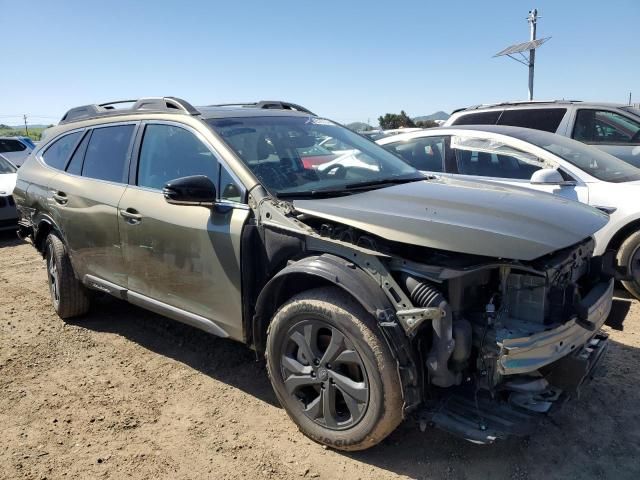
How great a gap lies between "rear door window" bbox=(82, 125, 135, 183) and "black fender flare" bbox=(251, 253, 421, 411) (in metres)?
1.85

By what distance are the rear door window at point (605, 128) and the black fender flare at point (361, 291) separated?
6160 mm

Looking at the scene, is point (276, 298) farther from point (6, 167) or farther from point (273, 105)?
point (6, 167)

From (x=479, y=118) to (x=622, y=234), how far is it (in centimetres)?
376

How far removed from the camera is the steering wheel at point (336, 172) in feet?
11.7

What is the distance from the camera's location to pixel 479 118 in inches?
330

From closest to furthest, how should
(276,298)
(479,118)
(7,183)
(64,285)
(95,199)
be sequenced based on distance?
(276,298), (95,199), (64,285), (479,118), (7,183)

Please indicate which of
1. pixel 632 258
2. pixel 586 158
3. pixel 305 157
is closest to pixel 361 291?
pixel 305 157

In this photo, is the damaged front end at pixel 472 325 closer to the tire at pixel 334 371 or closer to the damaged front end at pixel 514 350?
the damaged front end at pixel 514 350

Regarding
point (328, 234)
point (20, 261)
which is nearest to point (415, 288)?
point (328, 234)

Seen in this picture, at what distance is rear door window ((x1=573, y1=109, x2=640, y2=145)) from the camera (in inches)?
291

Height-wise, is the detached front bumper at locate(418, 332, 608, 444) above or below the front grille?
below

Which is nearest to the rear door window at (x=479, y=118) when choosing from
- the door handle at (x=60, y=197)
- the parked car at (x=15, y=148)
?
the door handle at (x=60, y=197)

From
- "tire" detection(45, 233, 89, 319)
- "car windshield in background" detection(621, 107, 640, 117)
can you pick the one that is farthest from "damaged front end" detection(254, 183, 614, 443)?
"car windshield in background" detection(621, 107, 640, 117)

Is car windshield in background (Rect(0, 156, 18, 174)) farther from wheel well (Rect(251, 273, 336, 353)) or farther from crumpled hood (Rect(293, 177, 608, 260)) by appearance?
crumpled hood (Rect(293, 177, 608, 260))
